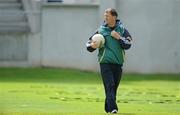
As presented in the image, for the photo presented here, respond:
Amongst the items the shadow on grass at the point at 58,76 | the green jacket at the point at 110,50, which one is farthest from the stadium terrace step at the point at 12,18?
the green jacket at the point at 110,50

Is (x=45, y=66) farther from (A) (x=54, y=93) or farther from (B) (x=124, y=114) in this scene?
(B) (x=124, y=114)

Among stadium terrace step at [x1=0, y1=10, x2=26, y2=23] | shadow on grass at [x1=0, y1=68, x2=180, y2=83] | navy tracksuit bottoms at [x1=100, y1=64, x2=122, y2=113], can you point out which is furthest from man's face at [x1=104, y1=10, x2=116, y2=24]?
stadium terrace step at [x1=0, y1=10, x2=26, y2=23]

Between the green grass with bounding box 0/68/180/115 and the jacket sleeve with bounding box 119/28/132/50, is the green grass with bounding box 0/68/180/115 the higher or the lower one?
the lower one

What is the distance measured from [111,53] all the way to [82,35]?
18111 millimetres

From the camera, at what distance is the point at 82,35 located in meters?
33.2

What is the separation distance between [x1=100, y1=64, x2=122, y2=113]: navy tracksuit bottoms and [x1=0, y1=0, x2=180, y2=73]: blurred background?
17.9 metres

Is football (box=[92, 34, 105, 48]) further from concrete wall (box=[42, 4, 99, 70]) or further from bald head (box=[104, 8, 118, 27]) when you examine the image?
concrete wall (box=[42, 4, 99, 70])

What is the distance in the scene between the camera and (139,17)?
1309 inches

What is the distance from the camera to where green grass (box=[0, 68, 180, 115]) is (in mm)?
16641

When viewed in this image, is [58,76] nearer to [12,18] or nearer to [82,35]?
[82,35]

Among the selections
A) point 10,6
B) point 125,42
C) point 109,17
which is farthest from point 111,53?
point 10,6

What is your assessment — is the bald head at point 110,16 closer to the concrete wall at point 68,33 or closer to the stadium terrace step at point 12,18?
the concrete wall at point 68,33

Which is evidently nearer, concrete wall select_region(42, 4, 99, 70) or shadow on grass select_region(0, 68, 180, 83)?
shadow on grass select_region(0, 68, 180, 83)

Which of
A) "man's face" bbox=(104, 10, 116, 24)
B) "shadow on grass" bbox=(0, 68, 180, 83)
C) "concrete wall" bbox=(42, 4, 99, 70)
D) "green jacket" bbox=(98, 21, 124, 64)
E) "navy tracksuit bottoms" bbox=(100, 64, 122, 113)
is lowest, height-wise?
"shadow on grass" bbox=(0, 68, 180, 83)
